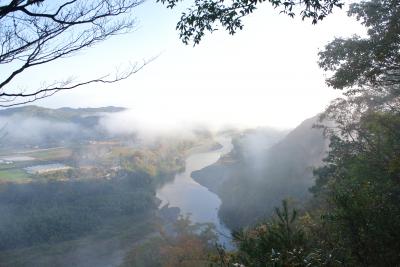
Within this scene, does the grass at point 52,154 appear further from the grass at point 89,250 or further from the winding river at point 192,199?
the grass at point 89,250

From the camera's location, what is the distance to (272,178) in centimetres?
7338

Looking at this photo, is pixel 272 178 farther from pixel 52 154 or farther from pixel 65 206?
pixel 52 154

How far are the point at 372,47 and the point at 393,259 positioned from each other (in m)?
7.73

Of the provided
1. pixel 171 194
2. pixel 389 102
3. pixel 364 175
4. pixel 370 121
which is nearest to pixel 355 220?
pixel 364 175

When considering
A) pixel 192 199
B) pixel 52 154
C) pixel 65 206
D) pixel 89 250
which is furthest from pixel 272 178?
pixel 52 154

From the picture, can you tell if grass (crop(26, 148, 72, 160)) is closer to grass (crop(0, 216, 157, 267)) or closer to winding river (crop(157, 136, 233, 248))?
winding river (crop(157, 136, 233, 248))

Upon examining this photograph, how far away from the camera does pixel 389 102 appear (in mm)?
23484

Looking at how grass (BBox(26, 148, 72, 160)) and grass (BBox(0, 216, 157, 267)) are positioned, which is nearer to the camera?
grass (BBox(0, 216, 157, 267))

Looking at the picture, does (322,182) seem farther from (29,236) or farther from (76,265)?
(29,236)

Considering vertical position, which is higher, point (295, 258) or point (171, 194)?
point (295, 258)

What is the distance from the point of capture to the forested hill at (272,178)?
64.5 m

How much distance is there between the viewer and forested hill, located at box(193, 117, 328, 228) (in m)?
64.5

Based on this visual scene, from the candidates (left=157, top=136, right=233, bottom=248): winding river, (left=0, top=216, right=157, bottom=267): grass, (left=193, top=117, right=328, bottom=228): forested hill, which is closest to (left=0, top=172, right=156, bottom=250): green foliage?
(left=0, top=216, right=157, bottom=267): grass

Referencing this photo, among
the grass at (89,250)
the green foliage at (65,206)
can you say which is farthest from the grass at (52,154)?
the grass at (89,250)
